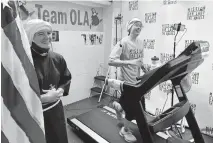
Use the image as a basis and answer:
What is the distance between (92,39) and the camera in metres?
4.48

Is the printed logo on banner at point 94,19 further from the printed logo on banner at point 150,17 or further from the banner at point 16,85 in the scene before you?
the banner at point 16,85

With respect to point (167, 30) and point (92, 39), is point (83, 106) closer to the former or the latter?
point (92, 39)

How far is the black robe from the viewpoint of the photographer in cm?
156

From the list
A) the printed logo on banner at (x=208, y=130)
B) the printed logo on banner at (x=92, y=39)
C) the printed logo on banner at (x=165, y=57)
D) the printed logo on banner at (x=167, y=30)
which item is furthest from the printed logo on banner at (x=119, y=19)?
the printed logo on banner at (x=208, y=130)

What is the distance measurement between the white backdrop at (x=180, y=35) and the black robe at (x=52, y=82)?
7.18 ft

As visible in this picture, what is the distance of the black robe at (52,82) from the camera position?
5.13ft

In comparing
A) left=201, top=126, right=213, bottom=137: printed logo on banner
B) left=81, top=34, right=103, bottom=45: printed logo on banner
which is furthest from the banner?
left=81, top=34, right=103, bottom=45: printed logo on banner

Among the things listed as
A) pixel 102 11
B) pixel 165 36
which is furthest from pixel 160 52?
pixel 102 11

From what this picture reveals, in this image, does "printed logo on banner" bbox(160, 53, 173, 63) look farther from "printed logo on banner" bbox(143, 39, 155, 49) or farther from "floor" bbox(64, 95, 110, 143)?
"floor" bbox(64, 95, 110, 143)

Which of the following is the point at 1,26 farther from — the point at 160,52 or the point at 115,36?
the point at 115,36

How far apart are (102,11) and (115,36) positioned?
83cm

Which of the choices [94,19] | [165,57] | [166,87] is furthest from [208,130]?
[94,19]

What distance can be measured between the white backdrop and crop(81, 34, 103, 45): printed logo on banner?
0.94m

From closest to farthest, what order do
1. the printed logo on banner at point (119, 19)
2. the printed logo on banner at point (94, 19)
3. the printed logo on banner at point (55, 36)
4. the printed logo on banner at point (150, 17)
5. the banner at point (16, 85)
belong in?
the banner at point (16, 85), the printed logo on banner at point (150, 17), the printed logo on banner at point (55, 36), the printed logo on banner at point (119, 19), the printed logo on banner at point (94, 19)
